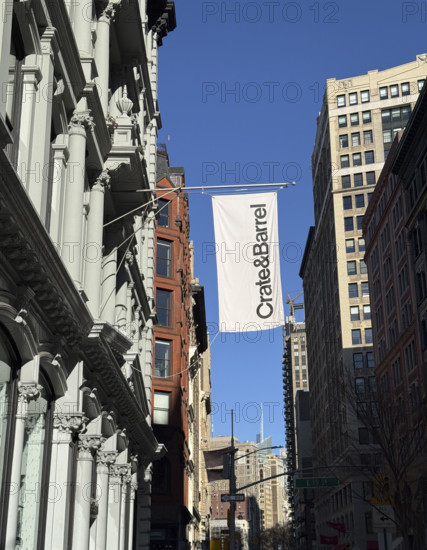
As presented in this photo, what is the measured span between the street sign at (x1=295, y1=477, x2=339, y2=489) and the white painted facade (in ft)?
48.0

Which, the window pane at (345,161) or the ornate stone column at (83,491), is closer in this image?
the ornate stone column at (83,491)

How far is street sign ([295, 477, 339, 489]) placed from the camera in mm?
39066

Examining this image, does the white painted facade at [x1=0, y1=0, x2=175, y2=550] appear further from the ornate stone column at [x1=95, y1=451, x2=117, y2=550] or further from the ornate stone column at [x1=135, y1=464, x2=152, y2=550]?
the ornate stone column at [x1=135, y1=464, x2=152, y2=550]

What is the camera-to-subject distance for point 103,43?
71.3 ft

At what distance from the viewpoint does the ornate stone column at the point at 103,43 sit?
2142 cm

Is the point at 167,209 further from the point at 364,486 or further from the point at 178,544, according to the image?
the point at 364,486

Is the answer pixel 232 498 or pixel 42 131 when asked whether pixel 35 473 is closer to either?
pixel 42 131

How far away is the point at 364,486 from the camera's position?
8581cm

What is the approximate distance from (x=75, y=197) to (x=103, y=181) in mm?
3471

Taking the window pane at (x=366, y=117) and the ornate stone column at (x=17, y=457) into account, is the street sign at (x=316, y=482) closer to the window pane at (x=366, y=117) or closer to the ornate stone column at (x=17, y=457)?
Answer: the ornate stone column at (x=17, y=457)

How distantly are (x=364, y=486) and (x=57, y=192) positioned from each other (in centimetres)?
7669

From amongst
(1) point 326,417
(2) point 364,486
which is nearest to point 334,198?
(1) point 326,417

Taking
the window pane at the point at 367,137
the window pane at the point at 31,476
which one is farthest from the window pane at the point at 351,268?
the window pane at the point at 31,476

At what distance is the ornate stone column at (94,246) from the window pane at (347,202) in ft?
275
